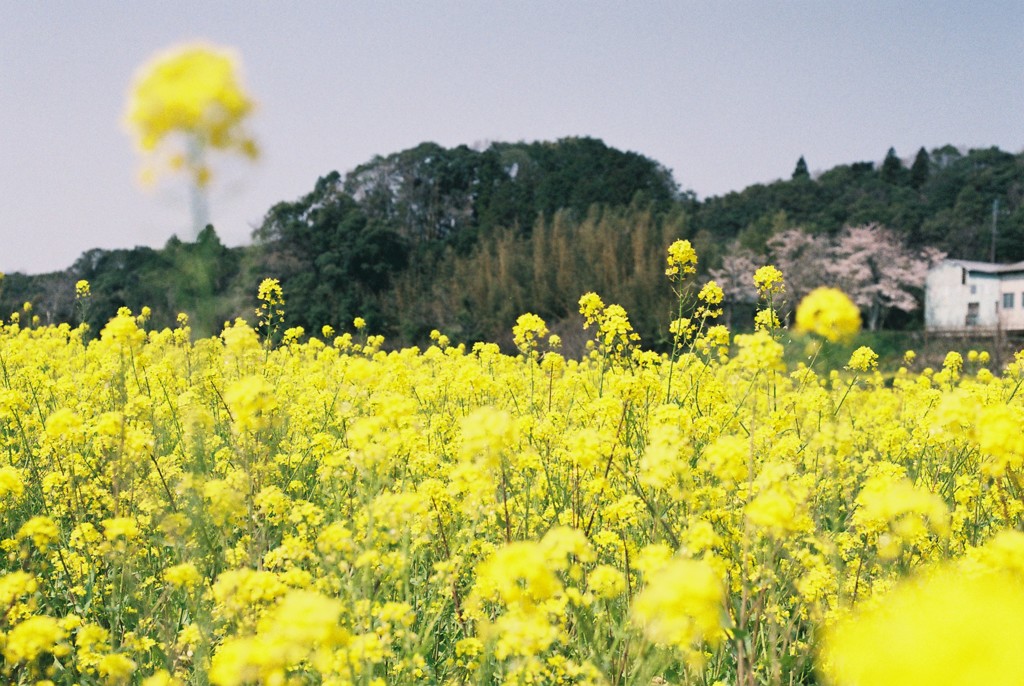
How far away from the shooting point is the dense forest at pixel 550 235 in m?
24.7

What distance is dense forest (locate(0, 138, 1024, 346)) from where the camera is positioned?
81.0ft

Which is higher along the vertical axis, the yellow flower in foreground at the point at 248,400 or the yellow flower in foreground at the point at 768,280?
the yellow flower in foreground at the point at 768,280

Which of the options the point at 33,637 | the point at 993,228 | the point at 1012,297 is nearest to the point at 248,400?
the point at 33,637

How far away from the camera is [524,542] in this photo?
2.04m

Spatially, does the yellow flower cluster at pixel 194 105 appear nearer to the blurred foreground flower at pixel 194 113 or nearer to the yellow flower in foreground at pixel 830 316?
the blurred foreground flower at pixel 194 113

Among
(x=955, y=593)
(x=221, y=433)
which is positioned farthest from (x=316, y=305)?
(x=955, y=593)

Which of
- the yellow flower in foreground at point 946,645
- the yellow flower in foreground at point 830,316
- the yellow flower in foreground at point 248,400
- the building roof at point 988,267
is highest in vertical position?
the yellow flower in foreground at point 830,316

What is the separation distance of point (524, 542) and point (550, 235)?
90.7 feet

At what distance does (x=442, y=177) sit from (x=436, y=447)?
42559 millimetres

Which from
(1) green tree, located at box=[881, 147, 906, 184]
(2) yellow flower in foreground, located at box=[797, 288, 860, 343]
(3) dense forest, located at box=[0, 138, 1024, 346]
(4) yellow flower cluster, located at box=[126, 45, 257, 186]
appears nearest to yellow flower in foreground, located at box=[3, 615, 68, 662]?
(4) yellow flower cluster, located at box=[126, 45, 257, 186]

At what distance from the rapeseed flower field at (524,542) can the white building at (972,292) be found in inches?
1456

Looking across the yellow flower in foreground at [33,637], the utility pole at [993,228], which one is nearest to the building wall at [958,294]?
the utility pole at [993,228]

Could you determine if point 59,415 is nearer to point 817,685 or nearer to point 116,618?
point 116,618

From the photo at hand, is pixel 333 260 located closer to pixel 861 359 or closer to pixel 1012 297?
pixel 861 359
